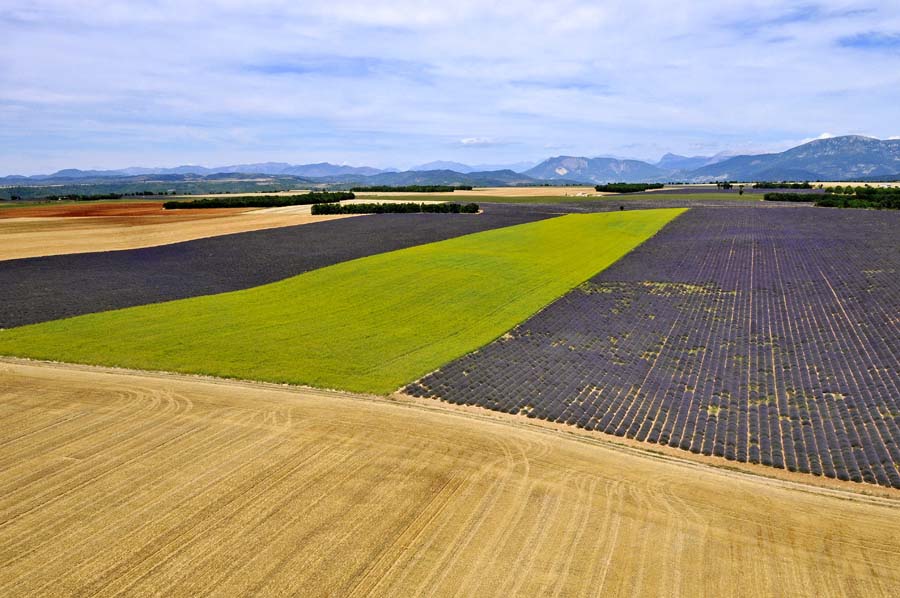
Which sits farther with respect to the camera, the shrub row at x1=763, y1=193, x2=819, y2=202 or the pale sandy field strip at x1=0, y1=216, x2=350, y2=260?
the shrub row at x1=763, y1=193, x2=819, y2=202

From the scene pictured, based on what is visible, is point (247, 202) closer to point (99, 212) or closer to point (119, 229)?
point (99, 212)

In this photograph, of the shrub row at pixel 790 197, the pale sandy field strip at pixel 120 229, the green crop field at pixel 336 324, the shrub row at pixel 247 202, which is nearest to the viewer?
the green crop field at pixel 336 324

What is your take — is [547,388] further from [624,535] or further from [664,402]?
[624,535]

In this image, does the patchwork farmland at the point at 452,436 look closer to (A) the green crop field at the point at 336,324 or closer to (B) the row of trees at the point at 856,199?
(A) the green crop field at the point at 336,324

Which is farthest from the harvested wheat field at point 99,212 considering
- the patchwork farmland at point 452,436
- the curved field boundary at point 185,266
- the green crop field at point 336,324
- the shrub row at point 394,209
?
the green crop field at point 336,324

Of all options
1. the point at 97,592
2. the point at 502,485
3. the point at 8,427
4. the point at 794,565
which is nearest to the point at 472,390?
the point at 502,485

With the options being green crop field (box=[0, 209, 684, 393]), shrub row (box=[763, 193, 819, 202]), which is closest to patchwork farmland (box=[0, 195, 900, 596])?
green crop field (box=[0, 209, 684, 393])

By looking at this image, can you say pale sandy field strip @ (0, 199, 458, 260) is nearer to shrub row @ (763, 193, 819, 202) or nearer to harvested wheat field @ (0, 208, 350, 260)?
harvested wheat field @ (0, 208, 350, 260)
